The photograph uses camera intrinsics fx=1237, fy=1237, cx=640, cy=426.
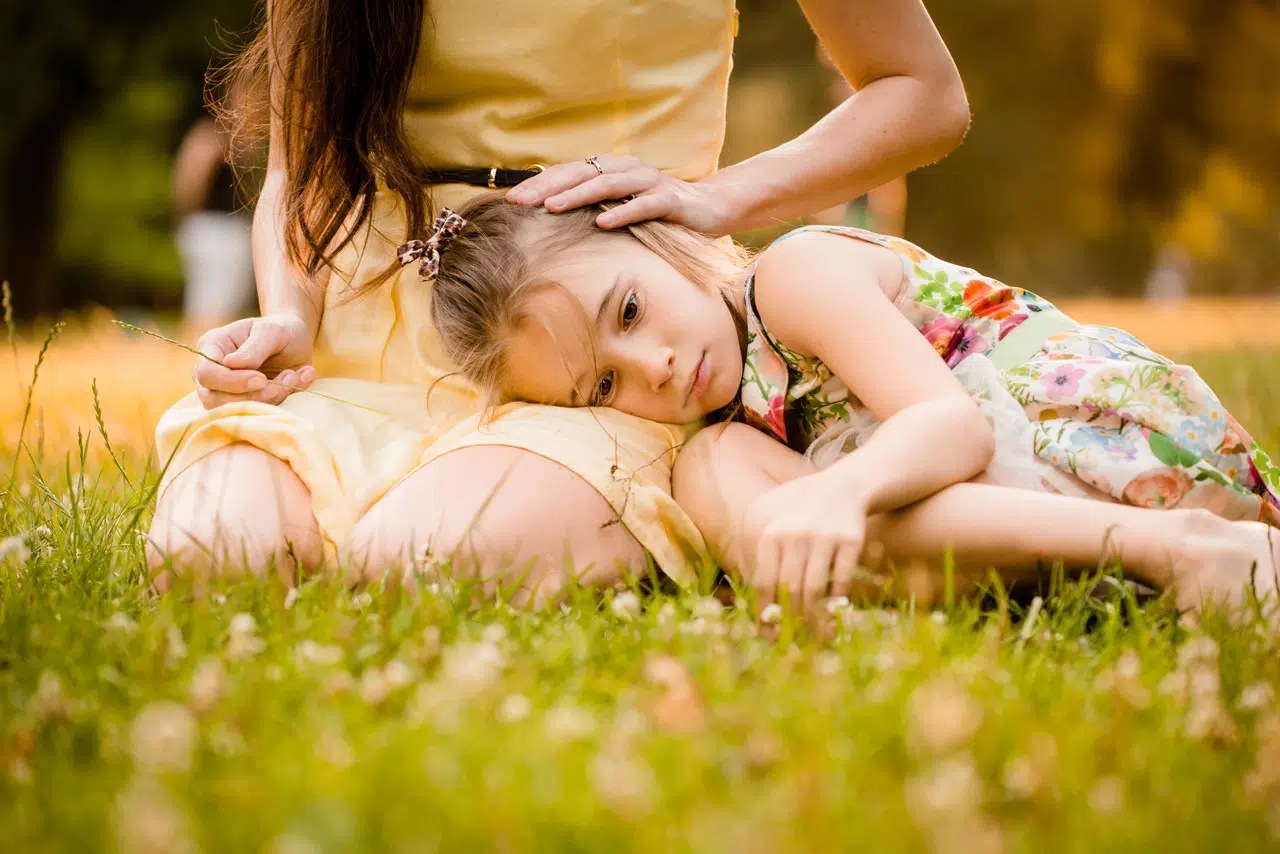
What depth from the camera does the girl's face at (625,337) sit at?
7.52 ft

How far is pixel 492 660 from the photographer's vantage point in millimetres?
1399

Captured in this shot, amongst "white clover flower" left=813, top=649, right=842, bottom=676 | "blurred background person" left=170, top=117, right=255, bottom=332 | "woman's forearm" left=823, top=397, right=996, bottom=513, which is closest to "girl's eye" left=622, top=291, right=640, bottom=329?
"woman's forearm" left=823, top=397, right=996, bottom=513

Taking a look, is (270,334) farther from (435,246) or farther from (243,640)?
(243,640)

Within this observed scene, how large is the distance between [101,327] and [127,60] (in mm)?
5078

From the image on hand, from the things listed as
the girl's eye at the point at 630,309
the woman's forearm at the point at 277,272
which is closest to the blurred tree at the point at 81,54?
the woman's forearm at the point at 277,272

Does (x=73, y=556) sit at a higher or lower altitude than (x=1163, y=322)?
higher

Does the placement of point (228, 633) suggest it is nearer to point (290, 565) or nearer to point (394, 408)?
point (290, 565)

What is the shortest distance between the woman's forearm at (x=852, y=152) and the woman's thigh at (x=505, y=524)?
0.74 m

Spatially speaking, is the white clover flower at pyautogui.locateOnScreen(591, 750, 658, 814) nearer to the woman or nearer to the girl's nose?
the woman

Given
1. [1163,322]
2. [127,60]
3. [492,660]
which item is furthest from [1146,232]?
[492,660]

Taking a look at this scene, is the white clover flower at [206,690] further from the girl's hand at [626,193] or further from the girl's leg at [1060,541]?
the girl's hand at [626,193]

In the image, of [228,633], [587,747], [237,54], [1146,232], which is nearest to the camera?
[587,747]

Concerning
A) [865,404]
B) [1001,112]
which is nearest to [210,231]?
[865,404]

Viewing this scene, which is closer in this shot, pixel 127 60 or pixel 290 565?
pixel 290 565
